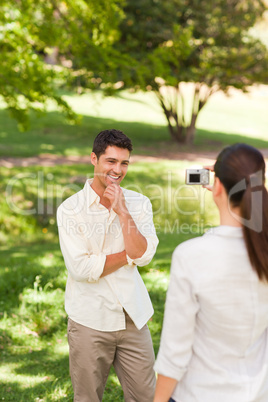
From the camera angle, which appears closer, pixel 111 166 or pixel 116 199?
pixel 116 199

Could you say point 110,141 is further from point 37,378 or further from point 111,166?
point 37,378

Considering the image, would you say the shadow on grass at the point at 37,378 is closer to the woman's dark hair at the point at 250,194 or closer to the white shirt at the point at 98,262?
the white shirt at the point at 98,262

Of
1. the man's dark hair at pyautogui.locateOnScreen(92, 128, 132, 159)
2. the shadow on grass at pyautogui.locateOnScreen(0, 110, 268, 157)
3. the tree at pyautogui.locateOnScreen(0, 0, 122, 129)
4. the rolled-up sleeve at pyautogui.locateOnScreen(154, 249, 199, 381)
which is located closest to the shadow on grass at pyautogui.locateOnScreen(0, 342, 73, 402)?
the man's dark hair at pyautogui.locateOnScreen(92, 128, 132, 159)

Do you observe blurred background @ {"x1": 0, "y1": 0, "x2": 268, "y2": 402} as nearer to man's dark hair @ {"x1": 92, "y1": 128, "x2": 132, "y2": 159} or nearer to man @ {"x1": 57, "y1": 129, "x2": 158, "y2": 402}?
man @ {"x1": 57, "y1": 129, "x2": 158, "y2": 402}

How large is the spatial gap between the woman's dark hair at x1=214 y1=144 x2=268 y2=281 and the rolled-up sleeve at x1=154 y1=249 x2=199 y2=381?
270 millimetres

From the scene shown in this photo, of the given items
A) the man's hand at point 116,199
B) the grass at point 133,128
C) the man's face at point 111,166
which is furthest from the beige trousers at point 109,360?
the grass at point 133,128

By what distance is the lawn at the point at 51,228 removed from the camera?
5.08 meters

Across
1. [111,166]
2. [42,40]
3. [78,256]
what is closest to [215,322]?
[78,256]

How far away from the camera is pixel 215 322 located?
197cm

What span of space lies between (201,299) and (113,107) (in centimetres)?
3376

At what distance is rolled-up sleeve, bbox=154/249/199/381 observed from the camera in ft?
6.40

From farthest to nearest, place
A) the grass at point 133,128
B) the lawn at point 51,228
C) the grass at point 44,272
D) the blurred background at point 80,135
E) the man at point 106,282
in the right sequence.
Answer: the grass at point 133,128, the blurred background at point 80,135, the lawn at point 51,228, the grass at point 44,272, the man at point 106,282

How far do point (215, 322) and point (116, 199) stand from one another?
103cm

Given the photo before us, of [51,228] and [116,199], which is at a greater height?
[116,199]
